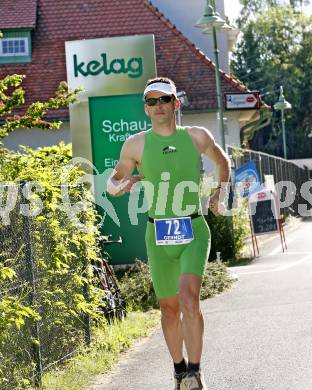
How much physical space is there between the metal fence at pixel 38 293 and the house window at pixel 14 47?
26675 millimetres

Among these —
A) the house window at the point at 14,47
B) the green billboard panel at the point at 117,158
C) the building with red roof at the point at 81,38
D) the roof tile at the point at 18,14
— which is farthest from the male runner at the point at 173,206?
the roof tile at the point at 18,14

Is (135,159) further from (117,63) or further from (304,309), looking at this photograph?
(117,63)

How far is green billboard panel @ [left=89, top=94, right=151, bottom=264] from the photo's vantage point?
16766 millimetres

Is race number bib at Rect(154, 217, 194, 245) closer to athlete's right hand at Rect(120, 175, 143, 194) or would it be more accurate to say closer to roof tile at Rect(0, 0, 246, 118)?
athlete's right hand at Rect(120, 175, 143, 194)

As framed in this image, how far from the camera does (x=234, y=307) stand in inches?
519

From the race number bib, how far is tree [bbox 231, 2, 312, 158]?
259ft

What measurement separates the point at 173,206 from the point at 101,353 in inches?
115

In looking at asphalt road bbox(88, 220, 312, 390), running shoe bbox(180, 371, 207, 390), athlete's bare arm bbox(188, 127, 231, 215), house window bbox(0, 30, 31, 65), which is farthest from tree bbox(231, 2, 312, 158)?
running shoe bbox(180, 371, 207, 390)

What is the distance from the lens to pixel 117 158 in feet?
55.5

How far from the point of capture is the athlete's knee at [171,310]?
7.52 m

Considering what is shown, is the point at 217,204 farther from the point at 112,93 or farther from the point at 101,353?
the point at 112,93

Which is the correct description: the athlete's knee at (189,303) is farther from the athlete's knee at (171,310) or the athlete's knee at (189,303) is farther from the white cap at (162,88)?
the white cap at (162,88)

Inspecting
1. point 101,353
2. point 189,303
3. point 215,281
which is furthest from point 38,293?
point 215,281

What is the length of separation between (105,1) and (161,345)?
2808cm
